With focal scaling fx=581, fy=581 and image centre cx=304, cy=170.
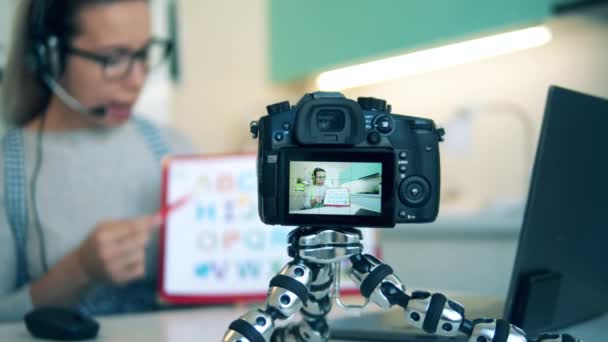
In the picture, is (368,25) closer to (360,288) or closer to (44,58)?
(44,58)

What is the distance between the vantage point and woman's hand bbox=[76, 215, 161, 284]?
0.82 meters

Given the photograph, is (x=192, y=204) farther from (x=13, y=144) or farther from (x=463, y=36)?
(x=463, y=36)

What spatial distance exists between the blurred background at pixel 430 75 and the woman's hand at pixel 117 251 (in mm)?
455

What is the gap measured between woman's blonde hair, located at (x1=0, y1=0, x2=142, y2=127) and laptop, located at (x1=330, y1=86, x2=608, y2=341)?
0.67 meters

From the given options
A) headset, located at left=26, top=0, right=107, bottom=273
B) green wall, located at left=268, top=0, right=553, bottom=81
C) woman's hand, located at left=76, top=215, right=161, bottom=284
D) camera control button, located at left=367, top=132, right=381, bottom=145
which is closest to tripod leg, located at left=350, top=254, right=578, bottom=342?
camera control button, located at left=367, top=132, right=381, bottom=145

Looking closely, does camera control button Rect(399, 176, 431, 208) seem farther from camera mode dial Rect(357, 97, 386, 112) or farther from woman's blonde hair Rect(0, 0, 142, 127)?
woman's blonde hair Rect(0, 0, 142, 127)

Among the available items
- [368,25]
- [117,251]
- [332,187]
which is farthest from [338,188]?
[368,25]

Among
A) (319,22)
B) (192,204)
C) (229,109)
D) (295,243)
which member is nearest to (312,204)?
(295,243)

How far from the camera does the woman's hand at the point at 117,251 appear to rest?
2.68 ft

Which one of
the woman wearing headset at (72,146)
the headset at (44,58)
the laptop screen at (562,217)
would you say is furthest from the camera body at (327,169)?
the headset at (44,58)

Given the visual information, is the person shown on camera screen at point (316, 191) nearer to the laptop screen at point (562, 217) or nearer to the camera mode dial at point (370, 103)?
the camera mode dial at point (370, 103)

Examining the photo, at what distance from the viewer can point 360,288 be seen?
0.49 m

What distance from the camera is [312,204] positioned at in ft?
1.60

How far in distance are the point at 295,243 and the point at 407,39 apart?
0.94 m
